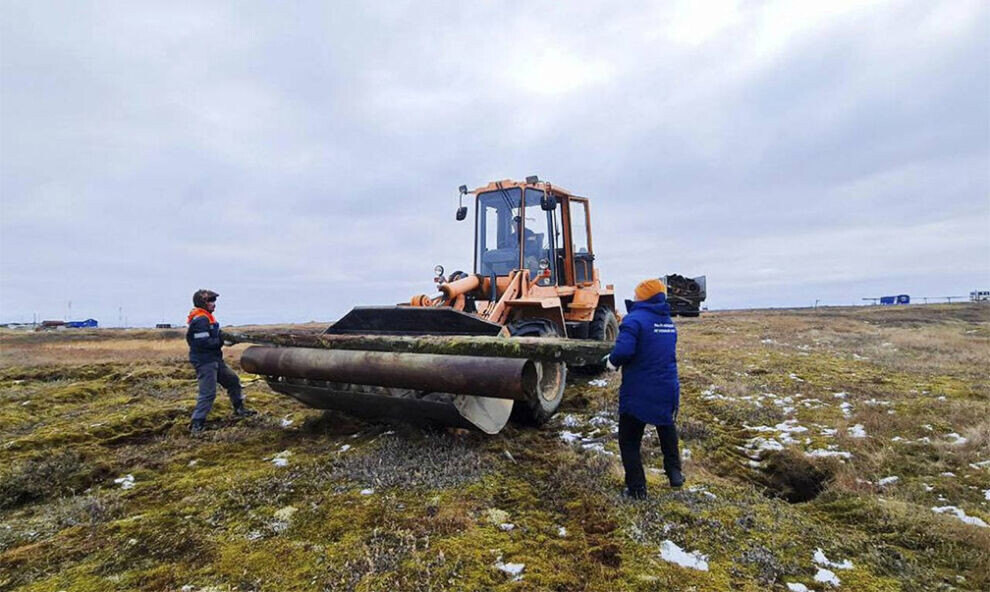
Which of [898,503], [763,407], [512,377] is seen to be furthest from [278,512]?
[763,407]

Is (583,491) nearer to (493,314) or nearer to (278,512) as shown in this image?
(278,512)

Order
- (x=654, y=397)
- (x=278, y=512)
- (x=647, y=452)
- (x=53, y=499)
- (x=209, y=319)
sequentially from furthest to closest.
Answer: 1. (x=209, y=319)
2. (x=647, y=452)
3. (x=53, y=499)
4. (x=654, y=397)
5. (x=278, y=512)

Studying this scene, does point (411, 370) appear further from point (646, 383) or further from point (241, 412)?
point (241, 412)

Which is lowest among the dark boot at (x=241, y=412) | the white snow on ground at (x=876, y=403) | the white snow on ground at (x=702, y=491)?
the white snow on ground at (x=702, y=491)

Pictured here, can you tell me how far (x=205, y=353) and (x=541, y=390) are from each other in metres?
4.36

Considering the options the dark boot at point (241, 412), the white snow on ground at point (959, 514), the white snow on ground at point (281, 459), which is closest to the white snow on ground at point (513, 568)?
the white snow on ground at point (281, 459)

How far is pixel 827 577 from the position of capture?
9.38ft

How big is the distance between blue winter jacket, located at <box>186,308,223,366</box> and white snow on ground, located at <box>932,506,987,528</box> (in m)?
7.52

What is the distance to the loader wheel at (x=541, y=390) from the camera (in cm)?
552

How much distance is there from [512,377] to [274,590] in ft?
6.84

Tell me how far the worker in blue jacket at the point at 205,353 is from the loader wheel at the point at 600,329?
535 cm

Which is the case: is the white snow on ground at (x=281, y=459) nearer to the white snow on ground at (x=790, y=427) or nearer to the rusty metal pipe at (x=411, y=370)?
the rusty metal pipe at (x=411, y=370)

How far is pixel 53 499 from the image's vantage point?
4.18m

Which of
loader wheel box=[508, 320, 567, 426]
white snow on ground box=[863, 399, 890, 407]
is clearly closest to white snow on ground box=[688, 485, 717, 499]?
loader wheel box=[508, 320, 567, 426]
